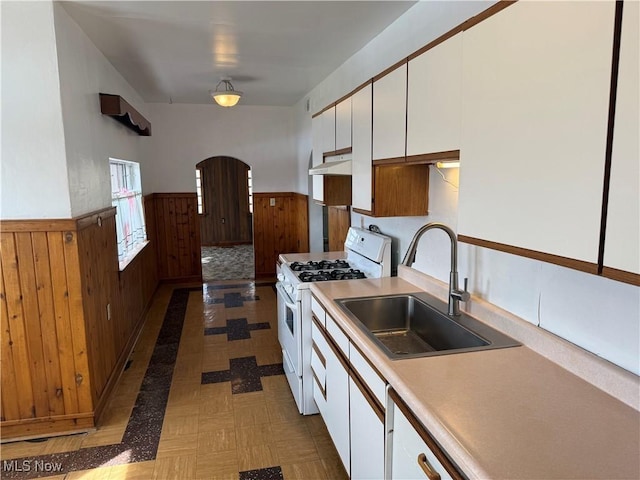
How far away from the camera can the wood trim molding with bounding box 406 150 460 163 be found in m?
1.65

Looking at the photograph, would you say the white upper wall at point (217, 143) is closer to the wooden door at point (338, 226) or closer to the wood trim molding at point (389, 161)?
the wooden door at point (338, 226)

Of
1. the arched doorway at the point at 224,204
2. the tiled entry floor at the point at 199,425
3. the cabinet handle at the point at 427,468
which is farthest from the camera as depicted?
the arched doorway at the point at 224,204

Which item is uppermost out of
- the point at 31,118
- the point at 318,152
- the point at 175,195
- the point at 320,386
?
the point at 31,118

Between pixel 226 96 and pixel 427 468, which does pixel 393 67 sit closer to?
pixel 427 468

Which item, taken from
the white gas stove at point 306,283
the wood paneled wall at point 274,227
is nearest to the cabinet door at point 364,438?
the white gas stove at point 306,283

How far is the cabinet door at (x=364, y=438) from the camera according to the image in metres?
1.62

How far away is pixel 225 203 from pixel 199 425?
7.62m

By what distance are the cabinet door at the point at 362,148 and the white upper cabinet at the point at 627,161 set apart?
5.00 feet

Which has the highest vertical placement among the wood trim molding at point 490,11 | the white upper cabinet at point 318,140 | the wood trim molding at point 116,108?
the wood trim molding at point 116,108

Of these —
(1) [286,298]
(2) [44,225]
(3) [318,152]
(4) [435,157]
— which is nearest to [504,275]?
(4) [435,157]

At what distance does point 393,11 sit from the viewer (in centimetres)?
269

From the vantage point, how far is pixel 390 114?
2.20 meters

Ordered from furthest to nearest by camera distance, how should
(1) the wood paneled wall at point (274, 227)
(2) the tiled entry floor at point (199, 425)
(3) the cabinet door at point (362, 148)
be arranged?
(1) the wood paneled wall at point (274, 227)
(3) the cabinet door at point (362, 148)
(2) the tiled entry floor at point (199, 425)

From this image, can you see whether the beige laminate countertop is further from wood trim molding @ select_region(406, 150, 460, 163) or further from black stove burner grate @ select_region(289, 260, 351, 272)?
black stove burner grate @ select_region(289, 260, 351, 272)
